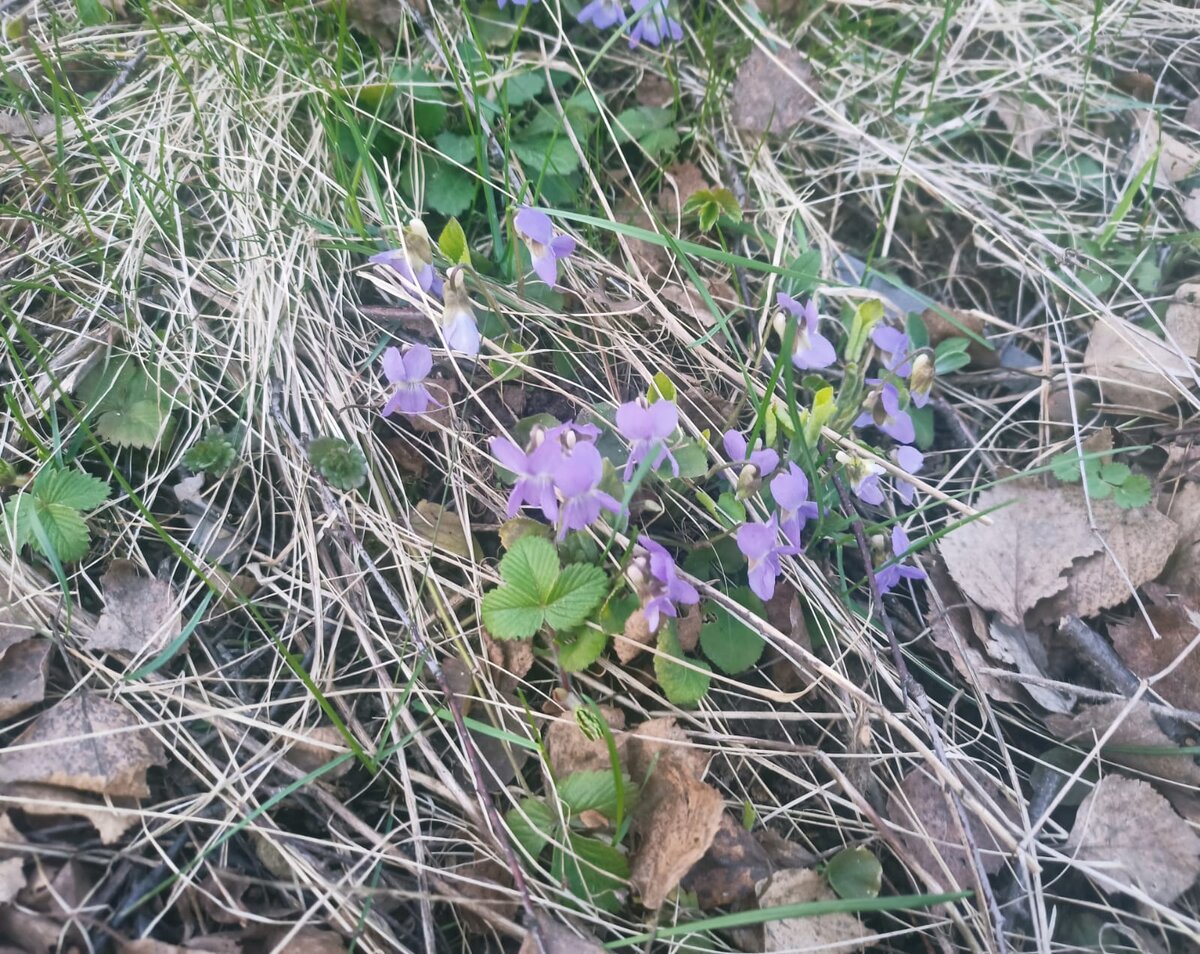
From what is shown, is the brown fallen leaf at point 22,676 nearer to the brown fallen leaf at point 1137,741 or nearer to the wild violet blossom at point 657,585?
the wild violet blossom at point 657,585

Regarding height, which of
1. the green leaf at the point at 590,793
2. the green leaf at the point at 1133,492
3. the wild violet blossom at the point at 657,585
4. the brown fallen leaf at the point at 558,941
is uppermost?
the wild violet blossom at the point at 657,585

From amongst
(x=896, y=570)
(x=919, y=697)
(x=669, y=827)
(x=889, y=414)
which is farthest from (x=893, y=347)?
(x=669, y=827)

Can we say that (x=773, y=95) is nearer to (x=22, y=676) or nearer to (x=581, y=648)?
(x=581, y=648)

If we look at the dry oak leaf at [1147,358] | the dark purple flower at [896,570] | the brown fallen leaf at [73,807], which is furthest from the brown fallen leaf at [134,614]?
the dry oak leaf at [1147,358]

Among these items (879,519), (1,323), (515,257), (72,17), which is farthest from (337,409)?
(72,17)

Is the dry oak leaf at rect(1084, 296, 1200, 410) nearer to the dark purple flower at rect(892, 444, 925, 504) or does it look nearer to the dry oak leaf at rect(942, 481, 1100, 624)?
the dry oak leaf at rect(942, 481, 1100, 624)

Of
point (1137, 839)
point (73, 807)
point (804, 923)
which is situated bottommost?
point (1137, 839)

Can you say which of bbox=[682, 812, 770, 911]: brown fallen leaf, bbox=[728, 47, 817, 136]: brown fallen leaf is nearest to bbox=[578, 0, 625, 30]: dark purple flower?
bbox=[728, 47, 817, 136]: brown fallen leaf
